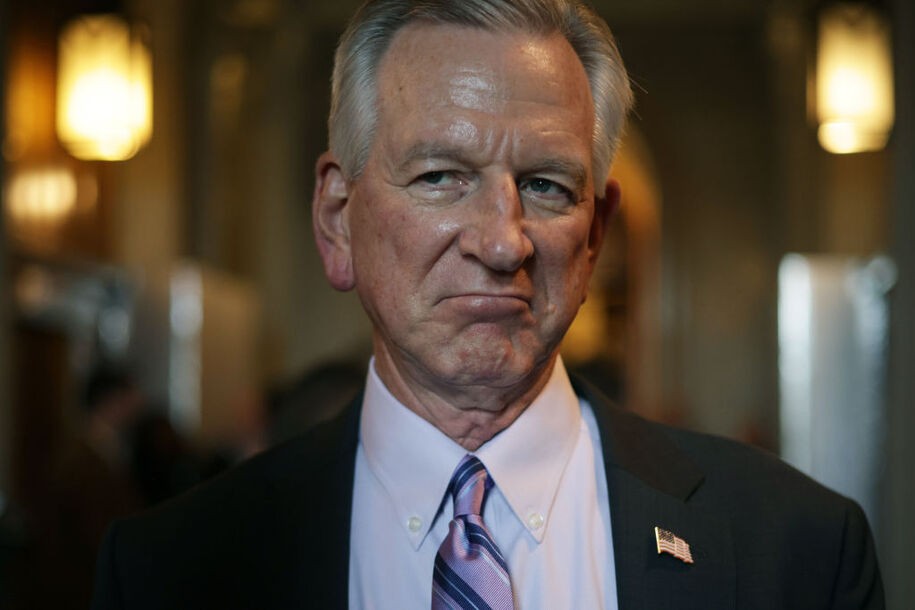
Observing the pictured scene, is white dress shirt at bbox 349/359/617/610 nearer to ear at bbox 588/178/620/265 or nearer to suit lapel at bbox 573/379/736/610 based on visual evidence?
suit lapel at bbox 573/379/736/610

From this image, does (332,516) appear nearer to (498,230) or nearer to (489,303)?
(489,303)

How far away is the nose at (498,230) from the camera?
6.68 ft

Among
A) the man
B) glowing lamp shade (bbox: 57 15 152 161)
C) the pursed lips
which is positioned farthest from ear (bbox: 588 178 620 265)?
glowing lamp shade (bbox: 57 15 152 161)

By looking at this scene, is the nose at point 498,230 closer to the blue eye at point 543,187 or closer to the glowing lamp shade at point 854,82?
the blue eye at point 543,187

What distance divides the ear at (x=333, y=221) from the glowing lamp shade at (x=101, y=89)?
20.5 ft

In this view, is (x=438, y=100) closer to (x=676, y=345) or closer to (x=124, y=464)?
(x=124, y=464)

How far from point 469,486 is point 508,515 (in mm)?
88

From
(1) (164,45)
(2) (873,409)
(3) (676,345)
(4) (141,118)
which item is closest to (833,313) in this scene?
(2) (873,409)

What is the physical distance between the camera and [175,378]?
1145cm

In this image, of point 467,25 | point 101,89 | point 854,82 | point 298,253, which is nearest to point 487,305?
point 467,25

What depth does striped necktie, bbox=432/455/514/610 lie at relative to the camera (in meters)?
2.08

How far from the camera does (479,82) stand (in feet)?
6.90

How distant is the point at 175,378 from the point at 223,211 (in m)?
2.12

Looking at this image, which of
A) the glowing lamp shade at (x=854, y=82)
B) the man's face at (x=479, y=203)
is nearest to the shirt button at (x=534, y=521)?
Answer: the man's face at (x=479, y=203)
